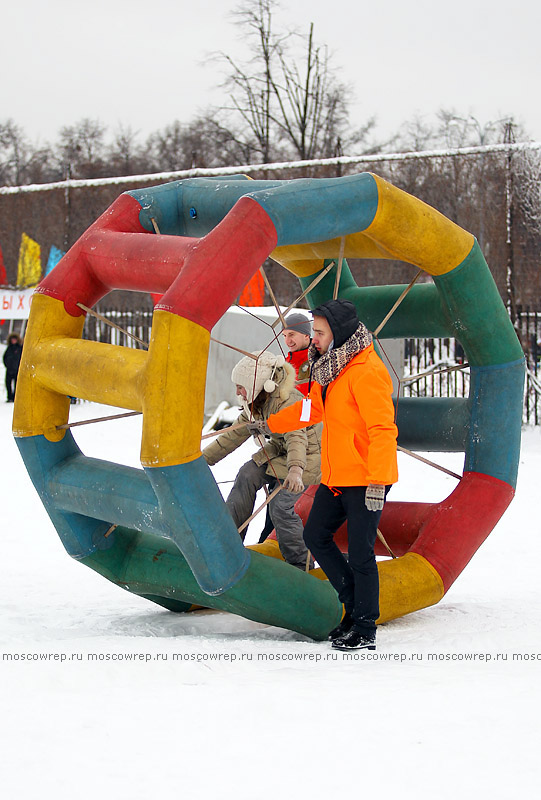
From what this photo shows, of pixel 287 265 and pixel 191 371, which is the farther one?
pixel 287 265

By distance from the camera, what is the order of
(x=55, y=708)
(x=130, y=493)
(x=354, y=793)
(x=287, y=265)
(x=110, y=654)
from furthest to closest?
(x=287, y=265) → (x=130, y=493) → (x=110, y=654) → (x=55, y=708) → (x=354, y=793)

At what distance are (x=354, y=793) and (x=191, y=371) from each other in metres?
2.12

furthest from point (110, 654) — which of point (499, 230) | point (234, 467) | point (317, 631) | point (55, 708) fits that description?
point (499, 230)

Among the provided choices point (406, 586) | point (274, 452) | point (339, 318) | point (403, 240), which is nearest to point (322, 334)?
point (339, 318)

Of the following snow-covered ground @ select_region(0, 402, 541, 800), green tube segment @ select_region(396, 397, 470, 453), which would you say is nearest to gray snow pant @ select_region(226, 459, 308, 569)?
snow-covered ground @ select_region(0, 402, 541, 800)

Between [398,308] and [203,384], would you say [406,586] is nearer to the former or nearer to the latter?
[203,384]

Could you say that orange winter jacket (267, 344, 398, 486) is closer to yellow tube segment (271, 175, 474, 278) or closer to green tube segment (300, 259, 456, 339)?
yellow tube segment (271, 175, 474, 278)

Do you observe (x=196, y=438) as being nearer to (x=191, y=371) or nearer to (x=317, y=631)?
(x=191, y=371)

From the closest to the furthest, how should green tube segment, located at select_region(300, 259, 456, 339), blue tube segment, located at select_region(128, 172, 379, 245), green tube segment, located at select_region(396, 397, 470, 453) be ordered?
blue tube segment, located at select_region(128, 172, 379, 245), green tube segment, located at select_region(396, 397, 470, 453), green tube segment, located at select_region(300, 259, 456, 339)

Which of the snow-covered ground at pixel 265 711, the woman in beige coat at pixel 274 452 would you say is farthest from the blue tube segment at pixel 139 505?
the woman in beige coat at pixel 274 452

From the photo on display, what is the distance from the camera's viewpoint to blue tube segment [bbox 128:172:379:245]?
4414mm

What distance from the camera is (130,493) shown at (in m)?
4.41

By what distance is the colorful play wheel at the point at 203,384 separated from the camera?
13.5 feet

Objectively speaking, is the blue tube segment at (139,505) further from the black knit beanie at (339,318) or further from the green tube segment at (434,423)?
the green tube segment at (434,423)
